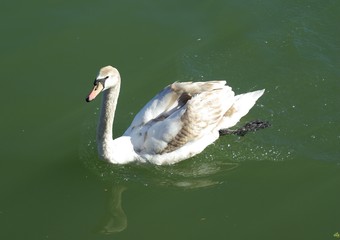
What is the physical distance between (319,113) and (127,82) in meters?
3.22

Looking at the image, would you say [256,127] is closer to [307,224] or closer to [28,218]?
[307,224]

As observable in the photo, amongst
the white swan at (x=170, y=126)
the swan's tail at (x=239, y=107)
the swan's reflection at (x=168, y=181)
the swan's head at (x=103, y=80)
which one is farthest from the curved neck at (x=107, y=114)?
the swan's tail at (x=239, y=107)

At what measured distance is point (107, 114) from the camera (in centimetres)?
881

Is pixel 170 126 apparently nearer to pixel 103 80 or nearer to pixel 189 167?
pixel 189 167

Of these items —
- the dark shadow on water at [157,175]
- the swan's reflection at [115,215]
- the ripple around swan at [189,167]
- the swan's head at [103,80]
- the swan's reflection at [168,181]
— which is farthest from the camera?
the ripple around swan at [189,167]

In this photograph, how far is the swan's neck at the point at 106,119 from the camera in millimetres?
8664

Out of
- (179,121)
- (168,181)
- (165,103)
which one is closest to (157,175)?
(168,181)

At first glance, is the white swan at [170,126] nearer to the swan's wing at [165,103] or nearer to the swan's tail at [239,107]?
the swan's wing at [165,103]

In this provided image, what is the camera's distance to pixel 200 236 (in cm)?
824

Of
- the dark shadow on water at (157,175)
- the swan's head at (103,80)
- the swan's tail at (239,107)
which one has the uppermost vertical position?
the swan's head at (103,80)

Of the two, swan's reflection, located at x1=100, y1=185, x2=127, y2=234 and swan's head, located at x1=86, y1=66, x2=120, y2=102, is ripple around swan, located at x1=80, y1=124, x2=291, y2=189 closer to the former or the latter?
swan's reflection, located at x1=100, y1=185, x2=127, y2=234

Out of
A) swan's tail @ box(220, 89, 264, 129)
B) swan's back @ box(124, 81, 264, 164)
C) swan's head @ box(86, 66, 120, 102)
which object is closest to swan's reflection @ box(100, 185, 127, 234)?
swan's back @ box(124, 81, 264, 164)

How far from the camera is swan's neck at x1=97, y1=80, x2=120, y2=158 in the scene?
866cm

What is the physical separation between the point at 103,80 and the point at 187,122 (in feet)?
4.90
